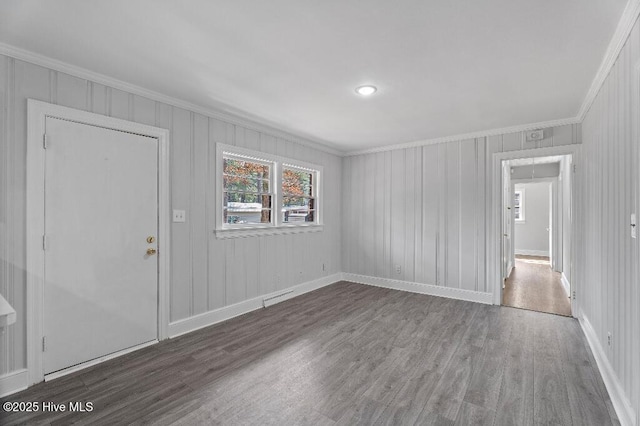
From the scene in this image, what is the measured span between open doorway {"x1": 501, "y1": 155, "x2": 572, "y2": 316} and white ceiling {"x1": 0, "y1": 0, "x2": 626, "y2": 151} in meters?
2.30

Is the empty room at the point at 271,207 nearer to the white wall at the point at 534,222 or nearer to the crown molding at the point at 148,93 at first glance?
the crown molding at the point at 148,93

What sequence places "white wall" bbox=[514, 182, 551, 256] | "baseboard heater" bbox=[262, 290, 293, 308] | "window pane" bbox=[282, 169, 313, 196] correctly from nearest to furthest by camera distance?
"baseboard heater" bbox=[262, 290, 293, 308], "window pane" bbox=[282, 169, 313, 196], "white wall" bbox=[514, 182, 551, 256]

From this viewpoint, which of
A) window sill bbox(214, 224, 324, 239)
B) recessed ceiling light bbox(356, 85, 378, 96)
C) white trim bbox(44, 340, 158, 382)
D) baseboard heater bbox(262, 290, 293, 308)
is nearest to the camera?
white trim bbox(44, 340, 158, 382)

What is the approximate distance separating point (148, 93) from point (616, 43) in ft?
12.5

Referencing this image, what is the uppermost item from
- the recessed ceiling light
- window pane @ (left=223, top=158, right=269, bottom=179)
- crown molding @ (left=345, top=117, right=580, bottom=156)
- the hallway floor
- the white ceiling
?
the white ceiling

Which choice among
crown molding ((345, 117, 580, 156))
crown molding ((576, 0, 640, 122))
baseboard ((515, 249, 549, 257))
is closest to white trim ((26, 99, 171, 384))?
crown molding ((576, 0, 640, 122))

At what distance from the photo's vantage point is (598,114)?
2758mm

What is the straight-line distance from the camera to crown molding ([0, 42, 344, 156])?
2254mm

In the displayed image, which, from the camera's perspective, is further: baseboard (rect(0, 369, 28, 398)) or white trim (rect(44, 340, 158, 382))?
white trim (rect(44, 340, 158, 382))

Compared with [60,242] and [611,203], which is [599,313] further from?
[60,242]

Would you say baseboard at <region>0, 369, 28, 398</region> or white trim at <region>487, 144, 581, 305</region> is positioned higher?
white trim at <region>487, 144, 581, 305</region>

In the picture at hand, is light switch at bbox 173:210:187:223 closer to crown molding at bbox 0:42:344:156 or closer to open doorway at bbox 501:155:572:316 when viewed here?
crown molding at bbox 0:42:344:156

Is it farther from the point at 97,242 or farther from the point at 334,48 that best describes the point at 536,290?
the point at 97,242

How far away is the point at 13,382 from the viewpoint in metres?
2.18
